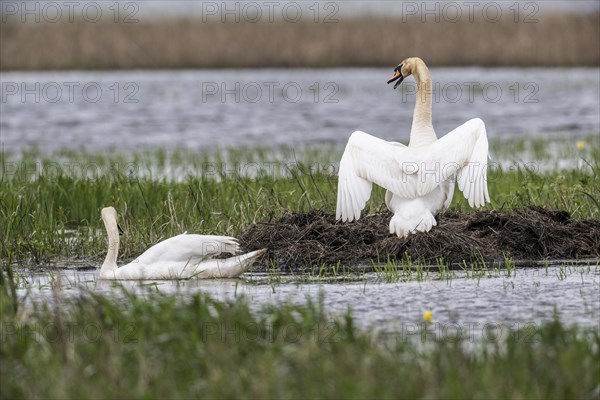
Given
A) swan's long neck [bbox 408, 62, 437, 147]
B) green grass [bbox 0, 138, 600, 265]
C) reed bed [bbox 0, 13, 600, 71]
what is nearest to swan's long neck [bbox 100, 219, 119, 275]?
green grass [bbox 0, 138, 600, 265]

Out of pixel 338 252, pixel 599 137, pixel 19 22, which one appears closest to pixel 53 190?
pixel 338 252

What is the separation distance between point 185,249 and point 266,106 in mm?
25348

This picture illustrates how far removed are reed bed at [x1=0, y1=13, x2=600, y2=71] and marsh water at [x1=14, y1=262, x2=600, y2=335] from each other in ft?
99.1

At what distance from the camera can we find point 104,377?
5305mm

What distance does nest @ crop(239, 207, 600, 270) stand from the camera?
32.0 feet

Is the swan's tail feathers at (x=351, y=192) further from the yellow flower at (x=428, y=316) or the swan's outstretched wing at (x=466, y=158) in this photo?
the yellow flower at (x=428, y=316)

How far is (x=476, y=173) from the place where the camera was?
31.9 ft

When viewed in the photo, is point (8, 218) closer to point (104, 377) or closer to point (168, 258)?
point (168, 258)

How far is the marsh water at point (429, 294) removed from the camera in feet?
23.1

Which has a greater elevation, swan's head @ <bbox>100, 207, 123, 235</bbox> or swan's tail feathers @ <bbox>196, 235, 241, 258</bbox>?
swan's head @ <bbox>100, 207, 123, 235</bbox>

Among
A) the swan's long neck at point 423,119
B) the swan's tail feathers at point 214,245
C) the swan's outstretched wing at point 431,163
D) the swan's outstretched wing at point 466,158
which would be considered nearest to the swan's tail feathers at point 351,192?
the swan's outstretched wing at point 431,163

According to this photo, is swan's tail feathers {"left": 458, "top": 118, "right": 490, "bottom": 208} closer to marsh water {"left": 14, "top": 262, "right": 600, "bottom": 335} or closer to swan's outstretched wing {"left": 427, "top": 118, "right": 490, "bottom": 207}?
swan's outstretched wing {"left": 427, "top": 118, "right": 490, "bottom": 207}

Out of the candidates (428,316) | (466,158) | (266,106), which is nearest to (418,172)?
(466,158)

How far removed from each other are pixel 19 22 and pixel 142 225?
32347mm
